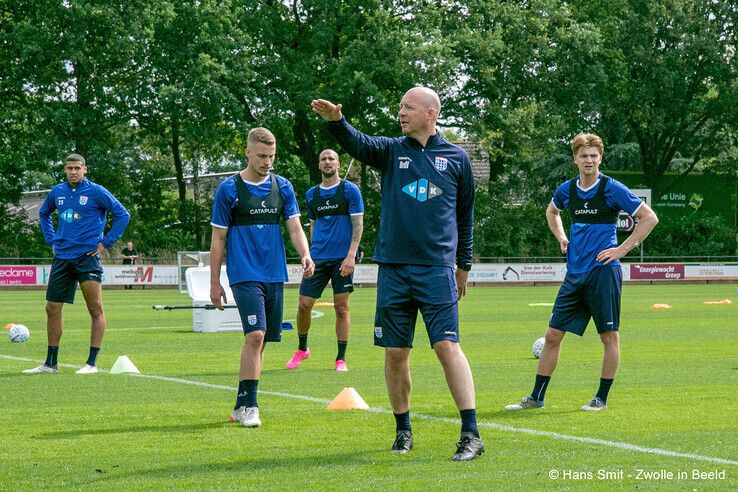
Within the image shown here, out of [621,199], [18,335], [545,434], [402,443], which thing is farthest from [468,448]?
[18,335]

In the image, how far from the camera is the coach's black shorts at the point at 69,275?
1195cm

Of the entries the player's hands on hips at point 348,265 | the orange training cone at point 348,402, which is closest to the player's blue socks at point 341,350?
the player's hands on hips at point 348,265

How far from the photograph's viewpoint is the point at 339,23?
48.3 metres

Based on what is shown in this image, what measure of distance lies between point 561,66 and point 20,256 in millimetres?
24365

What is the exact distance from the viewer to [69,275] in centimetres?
1202

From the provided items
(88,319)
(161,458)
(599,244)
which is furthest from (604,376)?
(88,319)

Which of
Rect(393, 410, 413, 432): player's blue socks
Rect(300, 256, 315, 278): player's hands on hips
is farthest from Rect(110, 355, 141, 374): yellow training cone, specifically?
Rect(393, 410, 413, 432): player's blue socks

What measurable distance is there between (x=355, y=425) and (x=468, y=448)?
1.57 m

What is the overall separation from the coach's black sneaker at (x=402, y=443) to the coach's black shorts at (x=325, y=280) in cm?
571

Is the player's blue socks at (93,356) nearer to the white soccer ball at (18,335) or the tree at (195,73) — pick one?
the white soccer ball at (18,335)

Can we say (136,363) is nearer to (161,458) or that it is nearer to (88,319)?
(161,458)

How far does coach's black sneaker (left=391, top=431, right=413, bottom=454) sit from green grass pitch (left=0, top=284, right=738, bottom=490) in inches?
3.6

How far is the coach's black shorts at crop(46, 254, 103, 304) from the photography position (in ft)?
39.2

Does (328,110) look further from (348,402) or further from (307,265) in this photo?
(348,402)
